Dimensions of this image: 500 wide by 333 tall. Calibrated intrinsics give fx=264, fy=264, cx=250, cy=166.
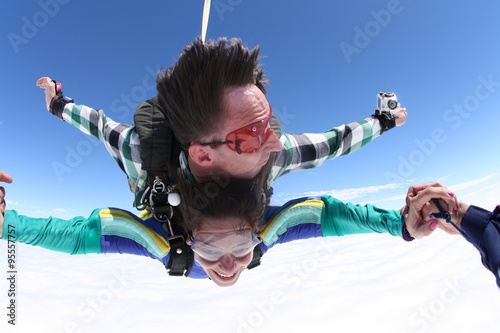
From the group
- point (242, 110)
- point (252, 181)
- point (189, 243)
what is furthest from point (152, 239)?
point (242, 110)

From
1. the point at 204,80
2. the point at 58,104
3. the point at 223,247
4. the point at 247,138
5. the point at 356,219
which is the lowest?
the point at 223,247

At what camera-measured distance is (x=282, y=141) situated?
186 cm

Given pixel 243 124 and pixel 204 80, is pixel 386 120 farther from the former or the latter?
pixel 204 80

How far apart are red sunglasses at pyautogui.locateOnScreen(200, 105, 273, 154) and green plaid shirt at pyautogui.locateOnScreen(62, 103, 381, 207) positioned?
46 cm

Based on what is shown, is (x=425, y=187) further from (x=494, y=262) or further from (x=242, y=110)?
(x=242, y=110)

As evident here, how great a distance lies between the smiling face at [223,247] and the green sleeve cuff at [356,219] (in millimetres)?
486

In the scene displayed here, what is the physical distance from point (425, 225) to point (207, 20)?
146cm

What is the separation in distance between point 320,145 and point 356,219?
0.70 metres

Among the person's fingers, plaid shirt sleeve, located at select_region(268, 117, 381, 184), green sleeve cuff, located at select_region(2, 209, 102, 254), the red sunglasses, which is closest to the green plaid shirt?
plaid shirt sleeve, located at select_region(268, 117, 381, 184)

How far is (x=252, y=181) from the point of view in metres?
1.48

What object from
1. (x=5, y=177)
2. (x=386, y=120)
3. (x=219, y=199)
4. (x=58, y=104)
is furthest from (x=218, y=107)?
(x=58, y=104)

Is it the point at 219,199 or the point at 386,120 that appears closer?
the point at 219,199

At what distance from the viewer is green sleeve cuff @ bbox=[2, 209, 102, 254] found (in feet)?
4.07

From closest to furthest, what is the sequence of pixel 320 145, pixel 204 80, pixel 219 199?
pixel 204 80, pixel 219 199, pixel 320 145
